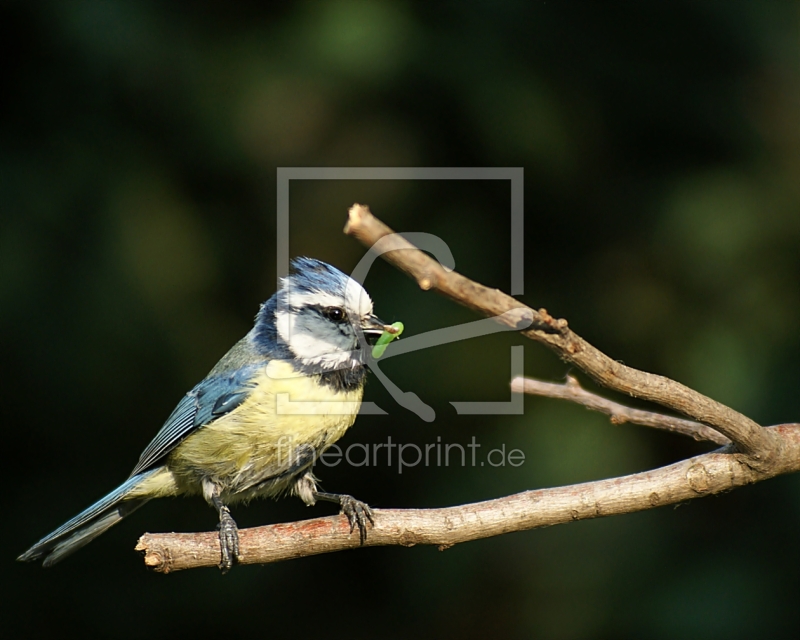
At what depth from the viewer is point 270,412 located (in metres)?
1.95

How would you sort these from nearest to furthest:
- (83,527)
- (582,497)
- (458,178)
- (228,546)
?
(582,497) < (228,546) < (83,527) < (458,178)

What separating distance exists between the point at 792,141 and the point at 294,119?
169 centimetres

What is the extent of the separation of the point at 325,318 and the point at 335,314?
3 cm

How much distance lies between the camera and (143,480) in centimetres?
218

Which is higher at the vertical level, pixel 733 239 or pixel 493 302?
pixel 733 239

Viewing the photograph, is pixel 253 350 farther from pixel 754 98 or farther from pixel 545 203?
pixel 754 98

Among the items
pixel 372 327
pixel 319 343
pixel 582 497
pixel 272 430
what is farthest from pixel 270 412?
pixel 582 497

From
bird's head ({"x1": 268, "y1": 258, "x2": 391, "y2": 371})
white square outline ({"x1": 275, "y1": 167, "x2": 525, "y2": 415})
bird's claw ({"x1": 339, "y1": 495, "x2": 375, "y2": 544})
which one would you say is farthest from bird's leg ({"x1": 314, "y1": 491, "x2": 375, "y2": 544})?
white square outline ({"x1": 275, "y1": 167, "x2": 525, "y2": 415})

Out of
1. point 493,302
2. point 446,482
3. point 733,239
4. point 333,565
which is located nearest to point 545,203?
point 733,239

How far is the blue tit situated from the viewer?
6.46 feet

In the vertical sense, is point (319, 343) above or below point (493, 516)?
above

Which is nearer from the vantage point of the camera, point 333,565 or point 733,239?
point 733,239

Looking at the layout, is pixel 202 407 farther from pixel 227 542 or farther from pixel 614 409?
pixel 614 409

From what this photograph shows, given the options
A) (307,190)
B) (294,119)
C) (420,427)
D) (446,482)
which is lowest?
(446,482)
